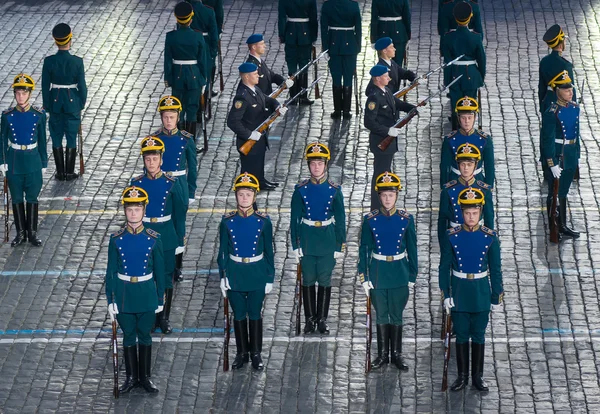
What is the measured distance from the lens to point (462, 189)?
15602 mm

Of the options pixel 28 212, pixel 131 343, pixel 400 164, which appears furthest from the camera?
pixel 400 164

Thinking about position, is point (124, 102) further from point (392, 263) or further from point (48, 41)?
point (392, 263)

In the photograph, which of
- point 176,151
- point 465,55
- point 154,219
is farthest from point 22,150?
point 465,55

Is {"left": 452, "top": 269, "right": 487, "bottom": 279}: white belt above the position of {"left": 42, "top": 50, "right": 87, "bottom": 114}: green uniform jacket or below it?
above

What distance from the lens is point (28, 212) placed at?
713 inches

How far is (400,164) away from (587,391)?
277 inches

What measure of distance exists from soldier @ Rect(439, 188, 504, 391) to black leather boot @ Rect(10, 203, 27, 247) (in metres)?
6.26

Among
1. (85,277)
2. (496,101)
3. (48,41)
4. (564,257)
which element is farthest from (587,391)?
(48,41)

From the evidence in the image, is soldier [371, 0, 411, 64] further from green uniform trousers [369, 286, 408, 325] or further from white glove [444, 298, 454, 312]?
white glove [444, 298, 454, 312]

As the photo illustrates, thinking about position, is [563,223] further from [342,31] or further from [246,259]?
[342,31]

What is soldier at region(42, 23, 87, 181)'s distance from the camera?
2003 centimetres

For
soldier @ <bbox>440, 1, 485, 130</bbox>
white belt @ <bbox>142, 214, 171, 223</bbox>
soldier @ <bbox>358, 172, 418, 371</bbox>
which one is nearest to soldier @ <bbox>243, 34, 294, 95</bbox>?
soldier @ <bbox>440, 1, 485, 130</bbox>

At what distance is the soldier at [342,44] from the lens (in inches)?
882

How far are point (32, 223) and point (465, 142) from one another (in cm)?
556
